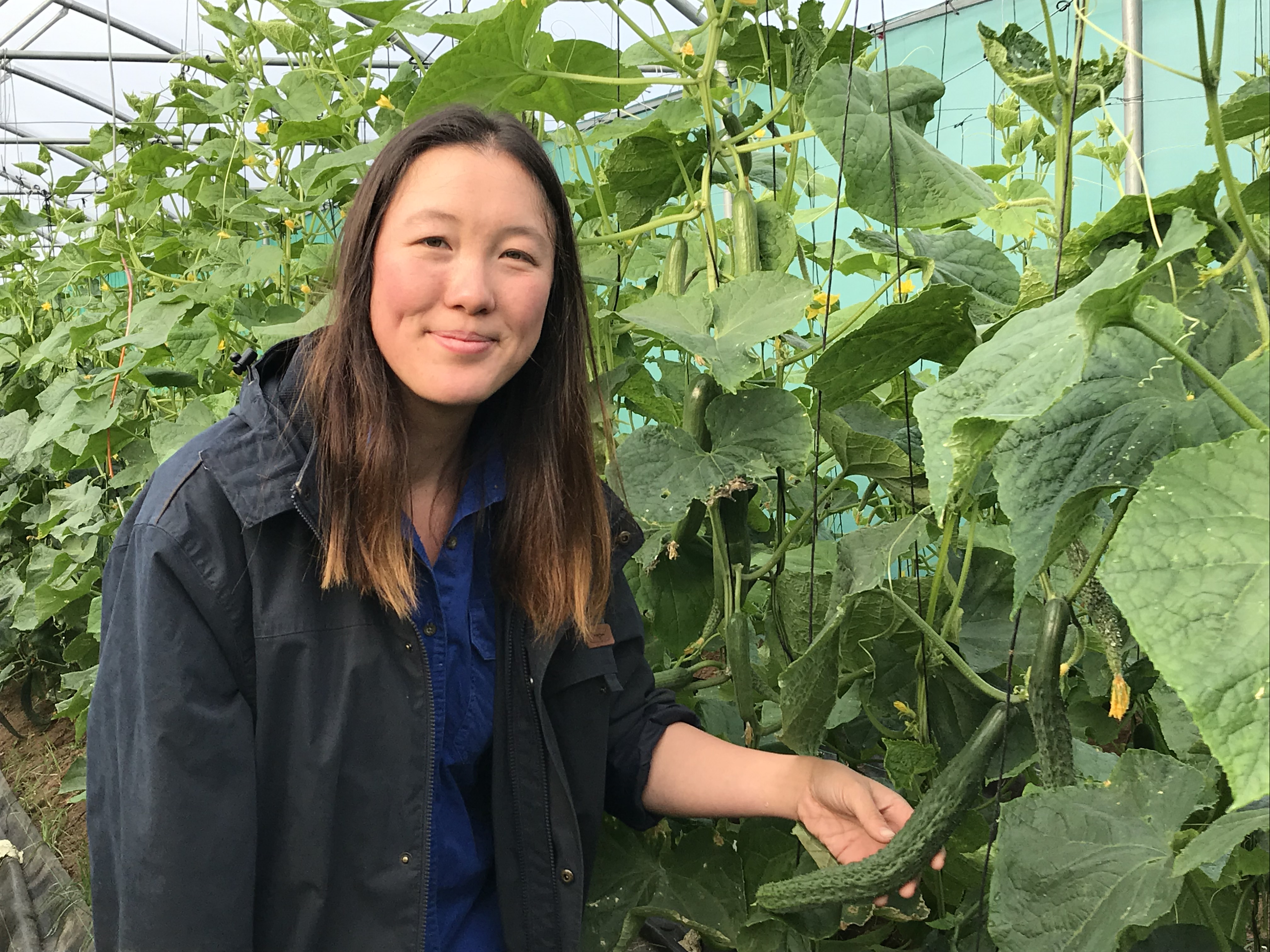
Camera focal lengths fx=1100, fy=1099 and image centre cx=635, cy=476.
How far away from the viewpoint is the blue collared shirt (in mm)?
980

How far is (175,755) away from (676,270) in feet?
1.89

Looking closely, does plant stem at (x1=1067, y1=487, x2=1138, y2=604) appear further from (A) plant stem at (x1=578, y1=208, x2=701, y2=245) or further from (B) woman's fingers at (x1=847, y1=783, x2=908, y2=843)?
(A) plant stem at (x1=578, y1=208, x2=701, y2=245)

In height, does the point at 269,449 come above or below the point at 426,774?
above

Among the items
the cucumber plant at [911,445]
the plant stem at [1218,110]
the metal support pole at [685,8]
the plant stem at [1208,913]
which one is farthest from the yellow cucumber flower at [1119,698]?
the metal support pole at [685,8]

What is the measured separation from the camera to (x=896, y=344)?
71cm

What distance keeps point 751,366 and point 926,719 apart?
12.2 inches

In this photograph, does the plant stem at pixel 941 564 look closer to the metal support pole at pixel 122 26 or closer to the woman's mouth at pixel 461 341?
the woman's mouth at pixel 461 341

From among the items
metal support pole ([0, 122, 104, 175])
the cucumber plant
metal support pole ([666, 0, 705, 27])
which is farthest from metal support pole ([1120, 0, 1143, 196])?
metal support pole ([0, 122, 104, 175])

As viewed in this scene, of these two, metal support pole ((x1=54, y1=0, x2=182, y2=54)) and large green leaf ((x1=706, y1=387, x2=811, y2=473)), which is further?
metal support pole ((x1=54, y1=0, x2=182, y2=54))

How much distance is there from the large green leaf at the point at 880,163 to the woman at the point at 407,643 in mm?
274

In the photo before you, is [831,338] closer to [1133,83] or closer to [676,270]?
[676,270]

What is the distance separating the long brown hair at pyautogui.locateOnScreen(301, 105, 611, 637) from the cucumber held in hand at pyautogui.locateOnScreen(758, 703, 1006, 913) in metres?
0.38

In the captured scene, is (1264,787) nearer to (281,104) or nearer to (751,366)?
(751,366)

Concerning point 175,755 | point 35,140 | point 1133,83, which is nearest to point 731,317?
point 175,755
